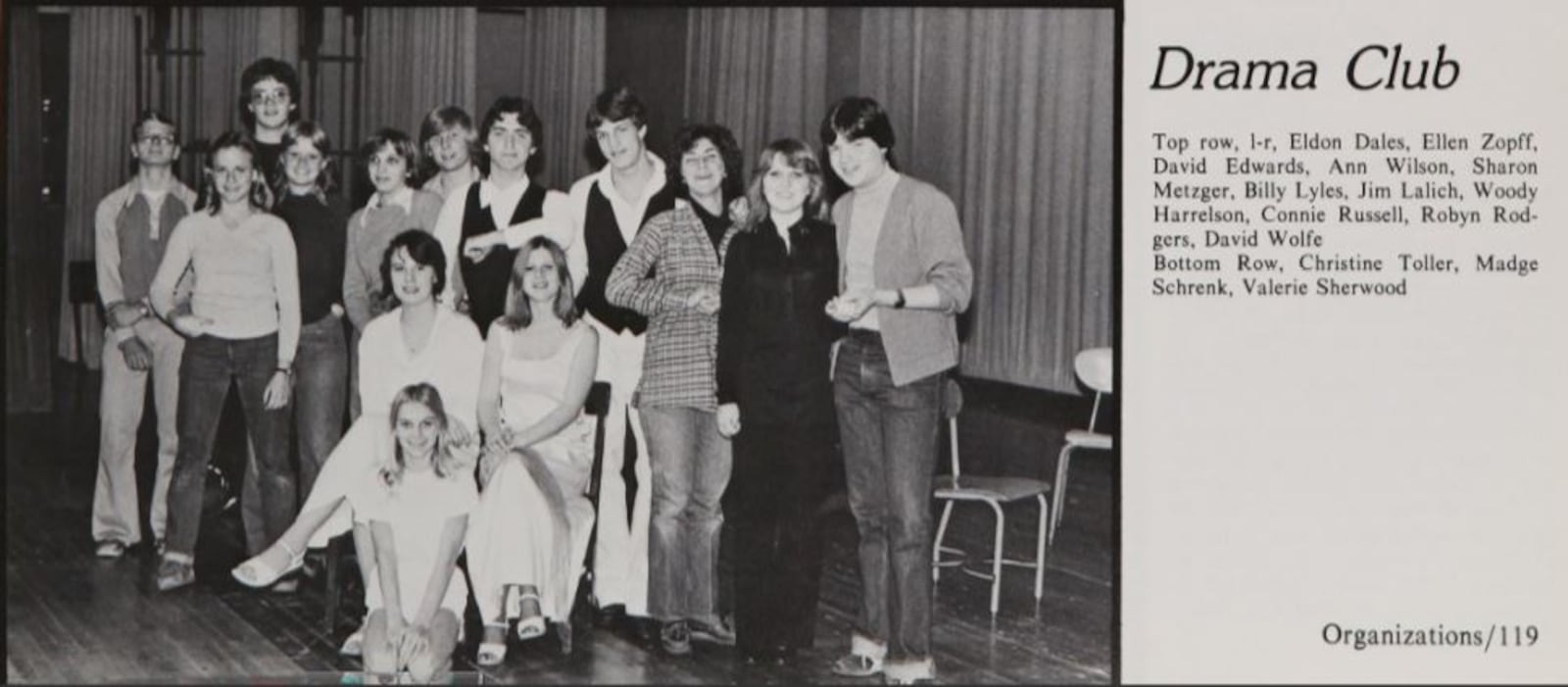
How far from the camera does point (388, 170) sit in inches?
196

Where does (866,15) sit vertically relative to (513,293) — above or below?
above

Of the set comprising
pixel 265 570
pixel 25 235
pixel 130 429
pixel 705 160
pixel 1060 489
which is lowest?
pixel 265 570

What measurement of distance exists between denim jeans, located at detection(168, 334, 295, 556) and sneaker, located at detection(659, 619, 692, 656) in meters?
0.96

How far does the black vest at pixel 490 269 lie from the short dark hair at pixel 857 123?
710mm

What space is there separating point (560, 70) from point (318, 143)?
2.00 feet

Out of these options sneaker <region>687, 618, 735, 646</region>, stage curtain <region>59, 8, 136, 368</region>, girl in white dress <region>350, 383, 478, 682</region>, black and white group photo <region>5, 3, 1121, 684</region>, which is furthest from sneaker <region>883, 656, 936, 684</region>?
stage curtain <region>59, 8, 136, 368</region>

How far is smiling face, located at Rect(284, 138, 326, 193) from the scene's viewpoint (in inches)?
196

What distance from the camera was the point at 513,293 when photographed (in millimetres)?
4980

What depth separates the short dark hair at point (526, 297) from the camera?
196 inches

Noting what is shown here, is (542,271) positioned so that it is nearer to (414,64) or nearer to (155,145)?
(414,64)

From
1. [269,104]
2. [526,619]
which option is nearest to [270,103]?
[269,104]
